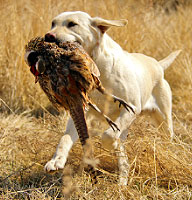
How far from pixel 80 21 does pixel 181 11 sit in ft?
15.4

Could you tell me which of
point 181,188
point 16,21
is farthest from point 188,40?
point 181,188

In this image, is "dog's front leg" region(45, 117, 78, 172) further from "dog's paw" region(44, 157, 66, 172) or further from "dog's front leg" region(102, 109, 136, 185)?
"dog's front leg" region(102, 109, 136, 185)

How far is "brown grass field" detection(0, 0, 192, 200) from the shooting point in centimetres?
286

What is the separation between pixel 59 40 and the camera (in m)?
2.80

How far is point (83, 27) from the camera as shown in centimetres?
310

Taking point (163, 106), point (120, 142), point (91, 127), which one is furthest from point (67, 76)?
point (163, 106)

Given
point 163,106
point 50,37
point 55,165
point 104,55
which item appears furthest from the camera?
point 163,106

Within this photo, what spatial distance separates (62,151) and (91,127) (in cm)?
134

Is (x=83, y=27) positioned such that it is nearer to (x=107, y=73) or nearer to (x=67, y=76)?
(x=107, y=73)

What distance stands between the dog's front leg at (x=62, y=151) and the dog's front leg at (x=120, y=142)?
0.94 feet

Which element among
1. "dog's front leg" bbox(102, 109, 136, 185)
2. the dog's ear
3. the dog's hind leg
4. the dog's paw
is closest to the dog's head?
the dog's ear

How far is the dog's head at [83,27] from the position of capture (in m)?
3.02

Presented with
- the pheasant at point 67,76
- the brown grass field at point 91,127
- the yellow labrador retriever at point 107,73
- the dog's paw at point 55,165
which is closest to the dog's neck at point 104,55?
the yellow labrador retriever at point 107,73

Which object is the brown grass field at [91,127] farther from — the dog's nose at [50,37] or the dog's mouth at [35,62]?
the dog's nose at [50,37]
